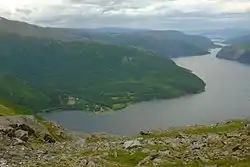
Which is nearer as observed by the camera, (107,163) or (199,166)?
(199,166)

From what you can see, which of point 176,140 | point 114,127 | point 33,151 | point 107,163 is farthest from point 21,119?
point 114,127

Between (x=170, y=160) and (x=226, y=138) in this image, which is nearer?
(x=170, y=160)

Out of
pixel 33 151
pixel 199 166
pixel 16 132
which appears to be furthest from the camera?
pixel 16 132

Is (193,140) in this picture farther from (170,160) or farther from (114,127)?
(114,127)

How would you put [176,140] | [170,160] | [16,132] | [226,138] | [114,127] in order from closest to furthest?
[170,160] → [226,138] → [176,140] → [16,132] → [114,127]

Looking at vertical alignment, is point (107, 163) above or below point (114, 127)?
above

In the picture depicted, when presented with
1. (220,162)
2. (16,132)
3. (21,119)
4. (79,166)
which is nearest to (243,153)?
(220,162)

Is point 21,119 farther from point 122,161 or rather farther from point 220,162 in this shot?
point 220,162

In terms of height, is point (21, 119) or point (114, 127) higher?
point (21, 119)

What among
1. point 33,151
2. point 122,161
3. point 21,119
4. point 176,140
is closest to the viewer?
point 122,161
